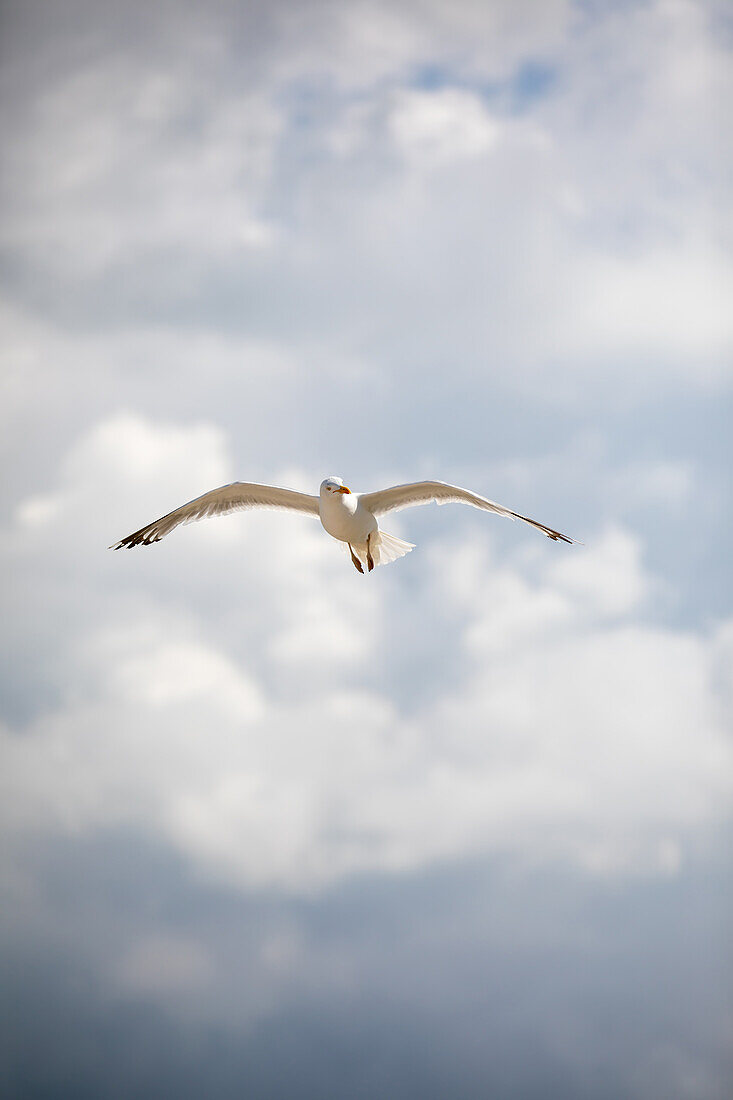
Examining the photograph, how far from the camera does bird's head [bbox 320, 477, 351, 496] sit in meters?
13.6

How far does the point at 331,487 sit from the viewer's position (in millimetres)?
13609

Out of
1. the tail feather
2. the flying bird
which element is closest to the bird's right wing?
the flying bird

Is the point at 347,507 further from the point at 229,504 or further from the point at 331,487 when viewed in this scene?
the point at 229,504

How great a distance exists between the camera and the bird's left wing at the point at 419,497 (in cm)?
1452

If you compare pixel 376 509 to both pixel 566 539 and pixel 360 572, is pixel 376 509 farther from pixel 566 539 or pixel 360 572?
pixel 566 539

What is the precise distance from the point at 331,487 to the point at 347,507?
418 millimetres

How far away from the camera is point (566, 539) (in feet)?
44.1

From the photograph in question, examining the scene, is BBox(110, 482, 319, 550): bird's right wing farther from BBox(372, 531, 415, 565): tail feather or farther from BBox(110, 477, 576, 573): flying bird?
BBox(372, 531, 415, 565): tail feather

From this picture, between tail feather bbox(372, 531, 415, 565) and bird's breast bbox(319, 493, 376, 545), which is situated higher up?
tail feather bbox(372, 531, 415, 565)

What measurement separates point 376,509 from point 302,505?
1.27 metres

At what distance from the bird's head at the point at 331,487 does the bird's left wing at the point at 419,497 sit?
113 centimetres

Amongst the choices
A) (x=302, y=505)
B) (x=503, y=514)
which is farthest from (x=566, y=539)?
(x=302, y=505)

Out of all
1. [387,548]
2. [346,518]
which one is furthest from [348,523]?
[387,548]

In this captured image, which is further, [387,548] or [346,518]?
[387,548]
